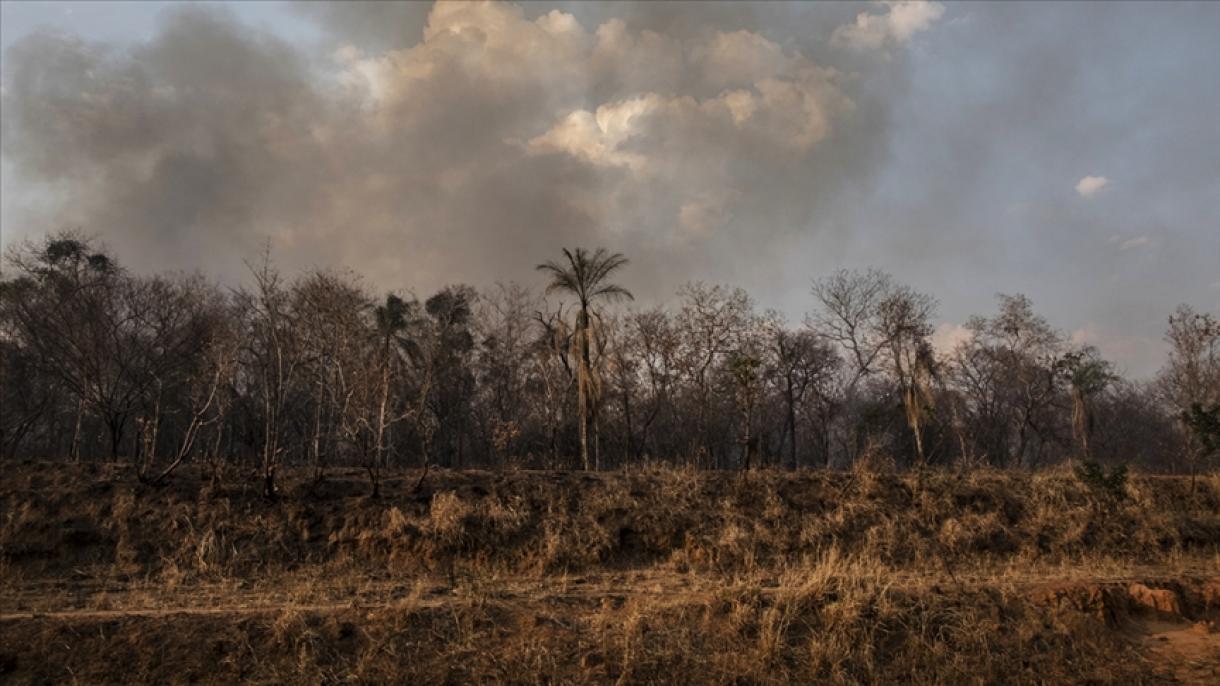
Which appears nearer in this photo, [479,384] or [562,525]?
[562,525]

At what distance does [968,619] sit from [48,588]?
54.5 ft

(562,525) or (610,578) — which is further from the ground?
(562,525)

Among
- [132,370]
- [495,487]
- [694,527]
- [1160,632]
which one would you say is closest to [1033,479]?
[1160,632]

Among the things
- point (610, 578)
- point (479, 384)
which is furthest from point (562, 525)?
point (479, 384)

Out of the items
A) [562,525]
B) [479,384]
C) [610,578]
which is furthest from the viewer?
[479,384]

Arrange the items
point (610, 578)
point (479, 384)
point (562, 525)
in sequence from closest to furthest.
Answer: point (610, 578)
point (562, 525)
point (479, 384)

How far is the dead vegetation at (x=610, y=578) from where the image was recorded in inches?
405

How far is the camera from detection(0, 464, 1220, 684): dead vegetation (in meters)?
10.3

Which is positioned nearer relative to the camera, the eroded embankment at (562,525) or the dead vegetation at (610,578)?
the dead vegetation at (610,578)

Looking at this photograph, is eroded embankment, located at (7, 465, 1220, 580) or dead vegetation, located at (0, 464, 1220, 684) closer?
dead vegetation, located at (0, 464, 1220, 684)

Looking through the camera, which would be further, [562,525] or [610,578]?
[562,525]

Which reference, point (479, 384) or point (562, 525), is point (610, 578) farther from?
point (479, 384)

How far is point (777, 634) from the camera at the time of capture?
10.8m

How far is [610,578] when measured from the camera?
49.3ft
